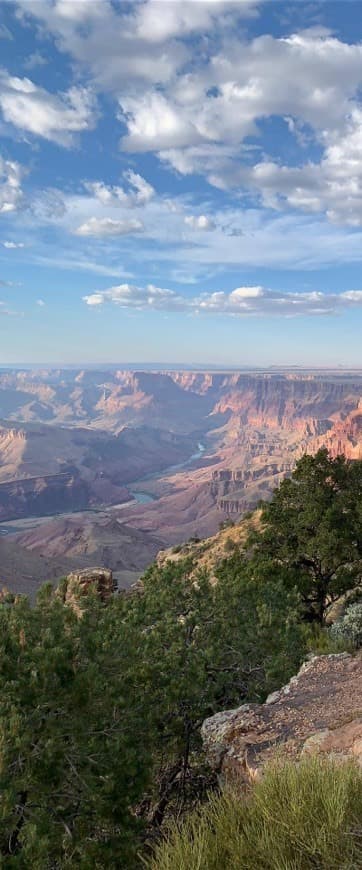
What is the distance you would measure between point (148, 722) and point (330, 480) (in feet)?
44.1

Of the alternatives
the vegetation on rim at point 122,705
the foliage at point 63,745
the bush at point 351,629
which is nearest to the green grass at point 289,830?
the vegetation on rim at point 122,705

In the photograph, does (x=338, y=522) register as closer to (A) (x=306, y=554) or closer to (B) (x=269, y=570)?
(A) (x=306, y=554)

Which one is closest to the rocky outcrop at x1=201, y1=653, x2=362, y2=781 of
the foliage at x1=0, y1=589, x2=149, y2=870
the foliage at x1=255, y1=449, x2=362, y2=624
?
the foliage at x1=0, y1=589, x2=149, y2=870

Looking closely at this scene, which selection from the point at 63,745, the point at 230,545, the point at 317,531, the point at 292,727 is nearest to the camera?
the point at 63,745

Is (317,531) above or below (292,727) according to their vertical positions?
above

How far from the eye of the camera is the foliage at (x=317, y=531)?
17516 millimetres

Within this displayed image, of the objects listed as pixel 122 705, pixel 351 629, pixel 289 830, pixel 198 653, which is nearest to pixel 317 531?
pixel 351 629

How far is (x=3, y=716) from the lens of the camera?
570 centimetres

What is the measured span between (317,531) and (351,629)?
14.8ft

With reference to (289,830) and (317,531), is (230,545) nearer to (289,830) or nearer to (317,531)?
(317,531)

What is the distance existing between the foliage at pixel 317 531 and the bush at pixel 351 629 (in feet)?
9.90

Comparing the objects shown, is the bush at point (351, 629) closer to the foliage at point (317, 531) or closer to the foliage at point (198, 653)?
the foliage at point (198, 653)

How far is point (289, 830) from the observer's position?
13.2 ft

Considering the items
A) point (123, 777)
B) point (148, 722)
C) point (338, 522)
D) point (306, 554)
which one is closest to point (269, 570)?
point (306, 554)
